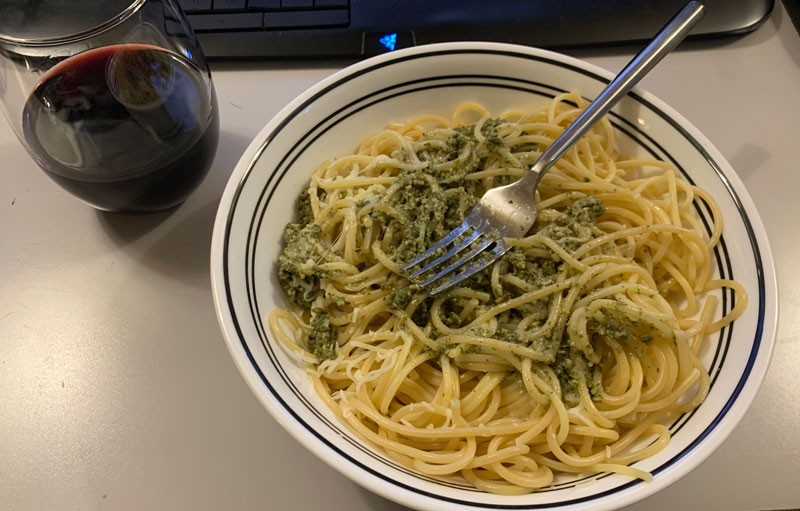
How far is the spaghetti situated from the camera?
3.92 ft

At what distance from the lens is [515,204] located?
1425 millimetres

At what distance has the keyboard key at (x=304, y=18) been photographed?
195cm

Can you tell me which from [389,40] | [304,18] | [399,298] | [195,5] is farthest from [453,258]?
[195,5]

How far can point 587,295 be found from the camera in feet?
4.25

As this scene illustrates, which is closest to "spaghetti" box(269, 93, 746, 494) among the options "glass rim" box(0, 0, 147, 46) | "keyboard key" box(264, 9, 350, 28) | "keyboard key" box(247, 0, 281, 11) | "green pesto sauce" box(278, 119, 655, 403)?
"green pesto sauce" box(278, 119, 655, 403)

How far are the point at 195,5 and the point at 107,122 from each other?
89cm

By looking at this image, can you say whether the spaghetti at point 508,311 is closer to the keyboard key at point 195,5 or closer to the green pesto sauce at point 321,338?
the green pesto sauce at point 321,338

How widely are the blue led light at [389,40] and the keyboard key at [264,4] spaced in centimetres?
38

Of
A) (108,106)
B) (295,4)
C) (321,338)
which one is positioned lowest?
(321,338)

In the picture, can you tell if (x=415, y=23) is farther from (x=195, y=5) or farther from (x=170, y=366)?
(x=170, y=366)

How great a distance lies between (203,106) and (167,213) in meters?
0.38

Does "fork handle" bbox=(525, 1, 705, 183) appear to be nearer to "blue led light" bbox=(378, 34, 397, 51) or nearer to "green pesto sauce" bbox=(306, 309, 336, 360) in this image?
"green pesto sauce" bbox=(306, 309, 336, 360)

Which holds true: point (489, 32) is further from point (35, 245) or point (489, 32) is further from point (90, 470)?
point (90, 470)

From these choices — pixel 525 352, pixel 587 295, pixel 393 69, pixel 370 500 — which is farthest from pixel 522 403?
pixel 393 69
